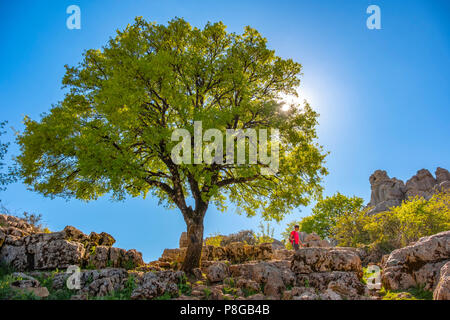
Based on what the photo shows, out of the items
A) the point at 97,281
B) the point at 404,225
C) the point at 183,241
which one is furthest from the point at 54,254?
the point at 404,225

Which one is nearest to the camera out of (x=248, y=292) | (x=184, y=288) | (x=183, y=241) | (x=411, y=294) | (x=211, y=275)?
(x=411, y=294)

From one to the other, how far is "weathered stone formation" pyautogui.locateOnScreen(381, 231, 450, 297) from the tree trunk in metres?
9.58

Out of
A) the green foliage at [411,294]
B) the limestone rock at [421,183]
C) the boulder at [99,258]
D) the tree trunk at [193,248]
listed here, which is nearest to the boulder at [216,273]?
the tree trunk at [193,248]

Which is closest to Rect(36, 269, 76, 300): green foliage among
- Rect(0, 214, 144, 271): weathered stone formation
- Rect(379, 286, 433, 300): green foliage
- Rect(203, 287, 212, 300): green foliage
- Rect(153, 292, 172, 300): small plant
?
Rect(0, 214, 144, 271): weathered stone formation

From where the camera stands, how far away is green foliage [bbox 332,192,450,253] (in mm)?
19938

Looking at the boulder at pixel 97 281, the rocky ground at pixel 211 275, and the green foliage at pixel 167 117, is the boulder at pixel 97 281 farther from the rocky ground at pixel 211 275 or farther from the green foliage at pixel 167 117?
the green foliage at pixel 167 117

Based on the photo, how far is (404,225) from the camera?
21.2 meters

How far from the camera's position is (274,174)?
1786cm

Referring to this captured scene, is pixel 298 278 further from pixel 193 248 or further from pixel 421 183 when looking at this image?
pixel 421 183

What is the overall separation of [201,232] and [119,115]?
8365 millimetres

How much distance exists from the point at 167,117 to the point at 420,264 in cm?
1497

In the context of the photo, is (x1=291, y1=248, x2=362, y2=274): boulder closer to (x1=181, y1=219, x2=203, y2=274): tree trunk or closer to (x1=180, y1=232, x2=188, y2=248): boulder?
(x1=181, y1=219, x2=203, y2=274): tree trunk
